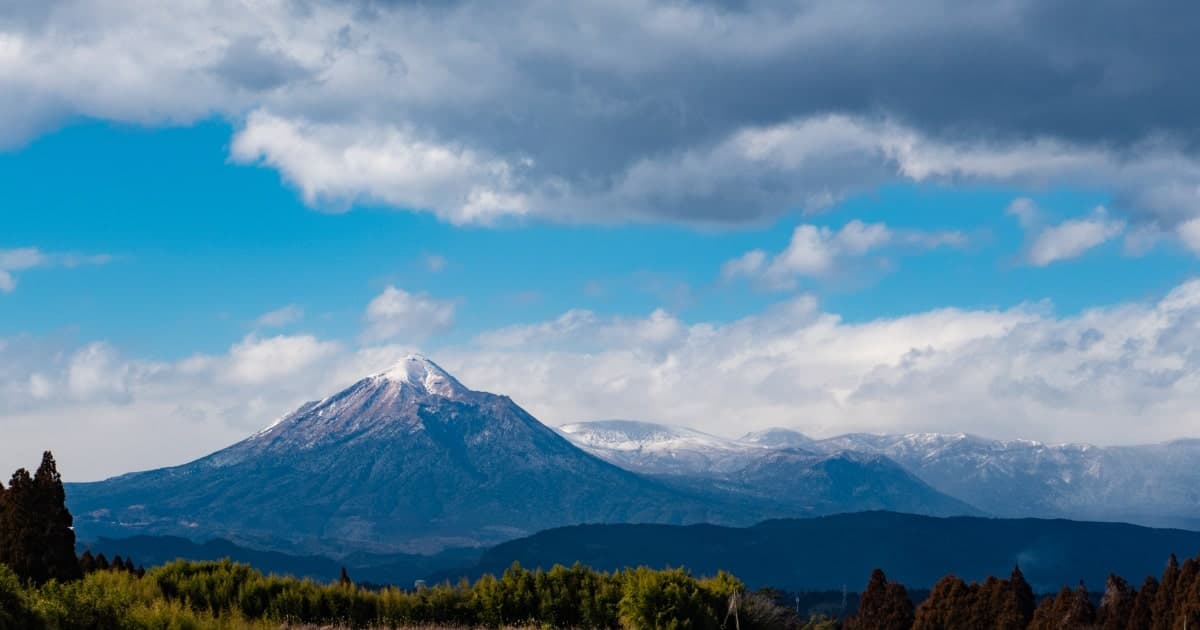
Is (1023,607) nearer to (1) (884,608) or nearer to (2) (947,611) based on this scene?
(2) (947,611)

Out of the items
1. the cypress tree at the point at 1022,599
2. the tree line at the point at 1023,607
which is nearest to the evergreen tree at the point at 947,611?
the tree line at the point at 1023,607

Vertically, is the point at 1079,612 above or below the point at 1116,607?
below

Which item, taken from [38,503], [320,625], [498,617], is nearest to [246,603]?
[320,625]

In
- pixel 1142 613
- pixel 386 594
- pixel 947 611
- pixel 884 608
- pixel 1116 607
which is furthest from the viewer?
pixel 884 608

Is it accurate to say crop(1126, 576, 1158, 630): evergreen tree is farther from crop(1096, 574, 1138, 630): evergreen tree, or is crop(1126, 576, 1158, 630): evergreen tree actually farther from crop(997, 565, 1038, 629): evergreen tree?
crop(997, 565, 1038, 629): evergreen tree

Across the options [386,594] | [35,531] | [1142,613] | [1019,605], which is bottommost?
[1142,613]

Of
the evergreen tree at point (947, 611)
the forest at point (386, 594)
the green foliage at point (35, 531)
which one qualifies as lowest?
the evergreen tree at point (947, 611)

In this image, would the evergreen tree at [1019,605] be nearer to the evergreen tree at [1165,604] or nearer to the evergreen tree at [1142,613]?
the evergreen tree at [1142,613]

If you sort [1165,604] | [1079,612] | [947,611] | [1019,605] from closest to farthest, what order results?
[1165,604], [1079,612], [1019,605], [947,611]

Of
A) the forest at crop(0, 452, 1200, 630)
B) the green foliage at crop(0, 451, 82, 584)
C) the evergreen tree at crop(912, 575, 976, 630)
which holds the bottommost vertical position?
the evergreen tree at crop(912, 575, 976, 630)

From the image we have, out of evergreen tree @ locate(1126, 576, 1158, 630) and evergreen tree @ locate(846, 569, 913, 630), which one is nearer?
evergreen tree @ locate(1126, 576, 1158, 630)

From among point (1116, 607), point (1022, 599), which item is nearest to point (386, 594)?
point (1022, 599)

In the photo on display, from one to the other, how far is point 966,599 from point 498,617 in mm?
75912

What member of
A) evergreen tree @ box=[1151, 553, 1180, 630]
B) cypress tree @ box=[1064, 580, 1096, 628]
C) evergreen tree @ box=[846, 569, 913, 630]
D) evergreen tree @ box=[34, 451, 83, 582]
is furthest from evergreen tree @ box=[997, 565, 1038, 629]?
evergreen tree @ box=[34, 451, 83, 582]
